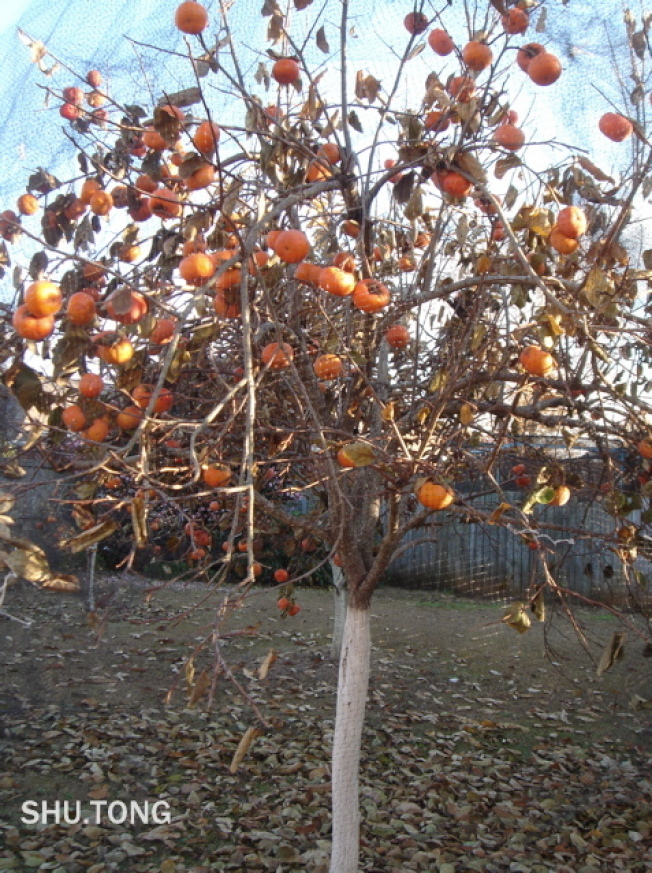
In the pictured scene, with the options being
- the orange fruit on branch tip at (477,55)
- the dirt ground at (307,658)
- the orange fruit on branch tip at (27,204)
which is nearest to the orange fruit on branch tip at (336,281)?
the orange fruit on branch tip at (477,55)

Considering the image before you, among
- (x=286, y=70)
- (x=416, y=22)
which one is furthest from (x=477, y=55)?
(x=286, y=70)

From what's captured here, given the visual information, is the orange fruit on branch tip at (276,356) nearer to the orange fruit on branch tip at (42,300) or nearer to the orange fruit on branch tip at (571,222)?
the orange fruit on branch tip at (42,300)

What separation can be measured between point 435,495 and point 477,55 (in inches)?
48.4

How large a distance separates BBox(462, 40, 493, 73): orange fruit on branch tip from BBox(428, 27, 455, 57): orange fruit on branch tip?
0.69 ft

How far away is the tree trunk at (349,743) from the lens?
93.5 inches

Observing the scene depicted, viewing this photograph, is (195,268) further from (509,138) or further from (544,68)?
(544,68)

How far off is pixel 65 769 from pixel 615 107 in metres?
3.73

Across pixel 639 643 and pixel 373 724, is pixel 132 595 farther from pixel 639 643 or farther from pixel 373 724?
pixel 639 643

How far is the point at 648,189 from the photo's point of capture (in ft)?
5.61

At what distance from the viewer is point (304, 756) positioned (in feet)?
12.6

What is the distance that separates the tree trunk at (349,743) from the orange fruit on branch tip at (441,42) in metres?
1.84

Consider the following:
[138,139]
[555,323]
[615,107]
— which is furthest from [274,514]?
[615,107]

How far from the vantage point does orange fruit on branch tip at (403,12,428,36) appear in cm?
222

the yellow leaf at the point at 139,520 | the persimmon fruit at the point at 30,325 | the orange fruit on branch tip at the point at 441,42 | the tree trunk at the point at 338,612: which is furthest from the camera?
the tree trunk at the point at 338,612
